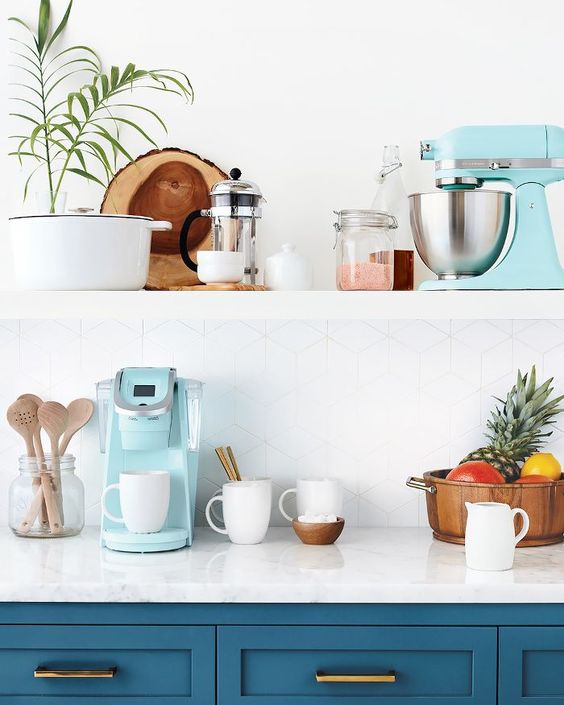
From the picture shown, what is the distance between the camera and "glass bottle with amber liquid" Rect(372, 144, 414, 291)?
91.9 inches

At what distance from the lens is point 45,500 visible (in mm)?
2307

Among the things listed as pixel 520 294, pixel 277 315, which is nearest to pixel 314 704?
pixel 277 315

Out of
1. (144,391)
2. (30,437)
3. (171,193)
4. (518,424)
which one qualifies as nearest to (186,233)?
(171,193)

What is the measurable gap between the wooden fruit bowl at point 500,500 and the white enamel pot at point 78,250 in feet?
2.82

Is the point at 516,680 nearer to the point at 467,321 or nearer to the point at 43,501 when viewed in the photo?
the point at 467,321

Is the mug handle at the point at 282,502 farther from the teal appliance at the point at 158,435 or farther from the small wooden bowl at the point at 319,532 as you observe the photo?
the teal appliance at the point at 158,435

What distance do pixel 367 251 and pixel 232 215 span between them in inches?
13.1

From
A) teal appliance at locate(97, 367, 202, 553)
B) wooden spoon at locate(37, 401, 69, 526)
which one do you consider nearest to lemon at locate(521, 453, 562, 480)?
teal appliance at locate(97, 367, 202, 553)

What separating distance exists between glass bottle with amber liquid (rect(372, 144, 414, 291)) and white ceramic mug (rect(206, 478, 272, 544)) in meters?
0.61

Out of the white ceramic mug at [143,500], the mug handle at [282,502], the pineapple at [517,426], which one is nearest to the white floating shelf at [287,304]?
the pineapple at [517,426]

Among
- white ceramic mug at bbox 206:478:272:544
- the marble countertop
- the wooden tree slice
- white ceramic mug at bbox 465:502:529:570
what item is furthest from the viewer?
the wooden tree slice

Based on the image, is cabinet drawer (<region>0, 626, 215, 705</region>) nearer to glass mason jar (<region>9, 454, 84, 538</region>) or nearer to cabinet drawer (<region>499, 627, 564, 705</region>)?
glass mason jar (<region>9, 454, 84, 538</region>)

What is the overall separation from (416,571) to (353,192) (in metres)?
1.01

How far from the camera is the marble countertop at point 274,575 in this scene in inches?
73.5
